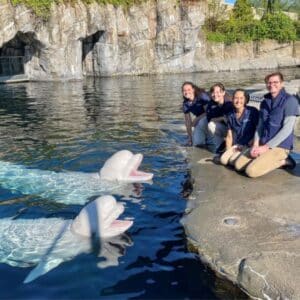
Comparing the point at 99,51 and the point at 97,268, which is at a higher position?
the point at 99,51

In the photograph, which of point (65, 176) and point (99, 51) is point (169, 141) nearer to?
point (65, 176)

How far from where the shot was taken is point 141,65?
39.4m

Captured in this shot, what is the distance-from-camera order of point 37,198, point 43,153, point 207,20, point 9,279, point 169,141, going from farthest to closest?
point 207,20
point 169,141
point 43,153
point 37,198
point 9,279

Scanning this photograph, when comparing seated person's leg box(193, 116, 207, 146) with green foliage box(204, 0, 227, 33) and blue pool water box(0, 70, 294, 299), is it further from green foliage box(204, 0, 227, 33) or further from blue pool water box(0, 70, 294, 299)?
green foliage box(204, 0, 227, 33)

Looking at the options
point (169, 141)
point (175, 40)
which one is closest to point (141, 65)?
point (175, 40)

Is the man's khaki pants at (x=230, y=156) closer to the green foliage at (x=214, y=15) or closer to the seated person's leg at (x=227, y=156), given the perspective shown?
the seated person's leg at (x=227, y=156)

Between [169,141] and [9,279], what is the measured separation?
21.7 ft

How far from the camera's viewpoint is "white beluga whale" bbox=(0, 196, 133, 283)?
4.76 meters

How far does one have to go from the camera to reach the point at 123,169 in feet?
23.9

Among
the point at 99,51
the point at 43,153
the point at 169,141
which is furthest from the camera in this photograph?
the point at 99,51


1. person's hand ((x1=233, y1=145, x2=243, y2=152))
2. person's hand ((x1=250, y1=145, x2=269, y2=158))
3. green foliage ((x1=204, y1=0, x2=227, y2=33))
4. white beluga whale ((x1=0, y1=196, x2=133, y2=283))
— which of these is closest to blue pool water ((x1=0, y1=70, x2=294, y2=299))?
white beluga whale ((x1=0, y1=196, x2=133, y2=283))

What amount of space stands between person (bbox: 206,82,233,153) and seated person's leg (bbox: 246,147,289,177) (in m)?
1.81

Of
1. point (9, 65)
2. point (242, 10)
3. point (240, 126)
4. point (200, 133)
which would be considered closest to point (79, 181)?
point (240, 126)

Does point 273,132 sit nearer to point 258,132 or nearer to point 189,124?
point 258,132
